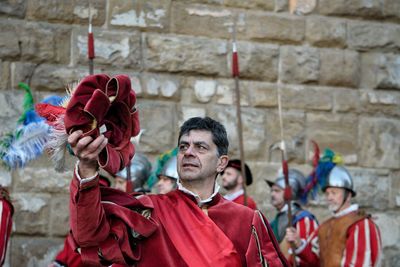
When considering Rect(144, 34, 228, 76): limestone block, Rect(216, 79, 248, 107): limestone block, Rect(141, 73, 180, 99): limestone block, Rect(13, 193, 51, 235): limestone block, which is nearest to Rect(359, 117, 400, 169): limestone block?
Rect(216, 79, 248, 107): limestone block

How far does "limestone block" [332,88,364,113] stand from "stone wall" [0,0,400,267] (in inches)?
0.5

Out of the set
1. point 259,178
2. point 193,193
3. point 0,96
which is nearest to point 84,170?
point 193,193

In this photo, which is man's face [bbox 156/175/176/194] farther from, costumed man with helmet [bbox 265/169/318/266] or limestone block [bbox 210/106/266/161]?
costumed man with helmet [bbox 265/169/318/266]

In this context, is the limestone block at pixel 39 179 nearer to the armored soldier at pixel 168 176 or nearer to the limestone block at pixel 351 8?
the armored soldier at pixel 168 176

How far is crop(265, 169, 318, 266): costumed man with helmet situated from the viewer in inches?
358

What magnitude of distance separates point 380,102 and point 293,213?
161 centimetres

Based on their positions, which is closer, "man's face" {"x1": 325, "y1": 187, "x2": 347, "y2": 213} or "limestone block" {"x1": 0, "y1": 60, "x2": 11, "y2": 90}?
"limestone block" {"x1": 0, "y1": 60, "x2": 11, "y2": 90}

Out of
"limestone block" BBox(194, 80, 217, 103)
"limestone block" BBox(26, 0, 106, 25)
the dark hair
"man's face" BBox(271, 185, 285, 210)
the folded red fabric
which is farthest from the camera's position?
"limestone block" BBox(194, 80, 217, 103)

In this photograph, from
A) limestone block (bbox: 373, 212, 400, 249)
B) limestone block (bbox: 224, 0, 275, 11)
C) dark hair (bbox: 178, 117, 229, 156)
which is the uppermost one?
limestone block (bbox: 224, 0, 275, 11)

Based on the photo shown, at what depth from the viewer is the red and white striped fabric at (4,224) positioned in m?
7.08

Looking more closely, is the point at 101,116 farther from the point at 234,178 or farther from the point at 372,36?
the point at 372,36

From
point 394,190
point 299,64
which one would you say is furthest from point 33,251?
point 394,190

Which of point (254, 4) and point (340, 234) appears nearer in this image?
point (340, 234)

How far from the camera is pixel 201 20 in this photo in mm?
9484
